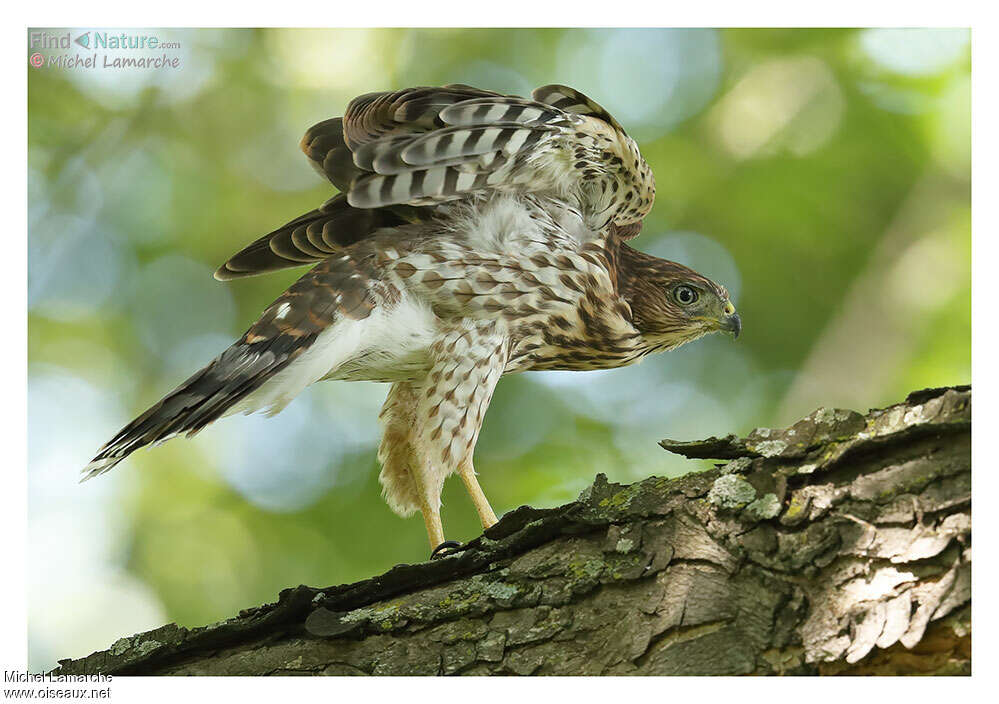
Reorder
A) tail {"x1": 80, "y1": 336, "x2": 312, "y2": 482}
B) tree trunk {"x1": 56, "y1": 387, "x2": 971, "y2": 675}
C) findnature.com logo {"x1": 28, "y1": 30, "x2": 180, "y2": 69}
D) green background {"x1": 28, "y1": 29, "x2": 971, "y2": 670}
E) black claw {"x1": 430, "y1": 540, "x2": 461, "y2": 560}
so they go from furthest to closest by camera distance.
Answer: green background {"x1": 28, "y1": 29, "x2": 971, "y2": 670}
findnature.com logo {"x1": 28, "y1": 30, "x2": 180, "y2": 69}
black claw {"x1": 430, "y1": 540, "x2": 461, "y2": 560}
tail {"x1": 80, "y1": 336, "x2": 312, "y2": 482}
tree trunk {"x1": 56, "y1": 387, "x2": 971, "y2": 675}

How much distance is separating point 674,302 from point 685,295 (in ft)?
0.17

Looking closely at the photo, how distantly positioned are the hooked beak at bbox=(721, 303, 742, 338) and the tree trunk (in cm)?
108

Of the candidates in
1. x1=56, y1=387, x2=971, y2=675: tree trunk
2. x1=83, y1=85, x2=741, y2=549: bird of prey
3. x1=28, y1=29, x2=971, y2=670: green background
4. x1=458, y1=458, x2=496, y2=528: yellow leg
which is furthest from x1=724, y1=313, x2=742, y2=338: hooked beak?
x1=458, y1=458, x2=496, y2=528: yellow leg

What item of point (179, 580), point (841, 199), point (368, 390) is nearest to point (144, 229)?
point (368, 390)

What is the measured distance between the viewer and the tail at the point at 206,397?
8.55 feet

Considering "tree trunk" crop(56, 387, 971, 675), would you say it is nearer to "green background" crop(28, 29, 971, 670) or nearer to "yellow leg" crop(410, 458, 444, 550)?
"yellow leg" crop(410, 458, 444, 550)

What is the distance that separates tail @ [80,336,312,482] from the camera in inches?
103

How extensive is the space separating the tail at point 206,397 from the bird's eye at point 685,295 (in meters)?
1.50

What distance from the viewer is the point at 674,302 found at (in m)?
3.51

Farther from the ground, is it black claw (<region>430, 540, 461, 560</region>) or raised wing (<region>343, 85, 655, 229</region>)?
raised wing (<region>343, 85, 655, 229</region>)

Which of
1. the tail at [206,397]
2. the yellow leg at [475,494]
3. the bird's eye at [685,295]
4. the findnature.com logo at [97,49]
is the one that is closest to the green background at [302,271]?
the findnature.com logo at [97,49]

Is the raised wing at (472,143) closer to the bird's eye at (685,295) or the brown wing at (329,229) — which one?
the brown wing at (329,229)

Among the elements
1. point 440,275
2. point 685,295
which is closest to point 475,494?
point 440,275

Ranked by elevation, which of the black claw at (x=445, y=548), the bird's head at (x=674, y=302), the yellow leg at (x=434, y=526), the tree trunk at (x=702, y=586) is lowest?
the tree trunk at (x=702, y=586)
